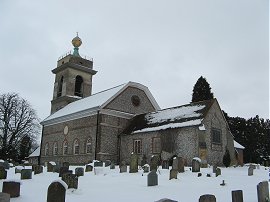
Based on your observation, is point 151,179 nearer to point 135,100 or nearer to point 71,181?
point 71,181

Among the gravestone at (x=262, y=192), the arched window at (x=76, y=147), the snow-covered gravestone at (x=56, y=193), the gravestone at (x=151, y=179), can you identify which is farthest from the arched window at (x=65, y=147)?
the gravestone at (x=262, y=192)

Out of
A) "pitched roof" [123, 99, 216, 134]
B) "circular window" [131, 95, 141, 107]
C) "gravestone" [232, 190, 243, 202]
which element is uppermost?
"circular window" [131, 95, 141, 107]

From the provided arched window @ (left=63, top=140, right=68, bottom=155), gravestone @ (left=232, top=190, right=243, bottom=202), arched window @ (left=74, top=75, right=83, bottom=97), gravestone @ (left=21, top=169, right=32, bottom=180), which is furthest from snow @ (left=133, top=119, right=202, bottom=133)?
arched window @ (left=74, top=75, right=83, bottom=97)

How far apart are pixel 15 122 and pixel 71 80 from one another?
10606mm

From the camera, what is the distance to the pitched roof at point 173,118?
26.3 meters

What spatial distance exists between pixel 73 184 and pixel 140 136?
61.7 feet

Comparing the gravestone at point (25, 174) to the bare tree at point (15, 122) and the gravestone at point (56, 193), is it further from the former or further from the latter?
the bare tree at point (15, 122)

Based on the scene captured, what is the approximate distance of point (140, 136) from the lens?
29.9 metres

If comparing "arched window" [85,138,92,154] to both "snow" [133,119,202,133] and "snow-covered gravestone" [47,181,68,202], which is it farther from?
"snow-covered gravestone" [47,181,68,202]

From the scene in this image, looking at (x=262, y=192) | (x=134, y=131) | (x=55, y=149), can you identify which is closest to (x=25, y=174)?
(x=262, y=192)

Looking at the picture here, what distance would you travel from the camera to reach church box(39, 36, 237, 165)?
86.0 feet

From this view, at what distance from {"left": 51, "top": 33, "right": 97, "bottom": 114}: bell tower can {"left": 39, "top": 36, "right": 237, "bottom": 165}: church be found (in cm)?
297

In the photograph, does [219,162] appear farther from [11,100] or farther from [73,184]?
[11,100]

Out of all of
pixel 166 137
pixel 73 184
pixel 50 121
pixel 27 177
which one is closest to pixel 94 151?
pixel 166 137
